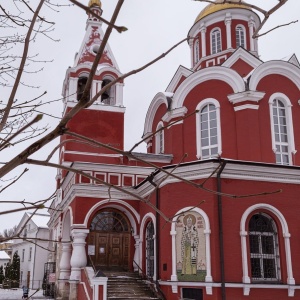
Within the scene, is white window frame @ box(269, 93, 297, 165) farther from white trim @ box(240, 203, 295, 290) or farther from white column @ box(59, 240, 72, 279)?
white column @ box(59, 240, 72, 279)

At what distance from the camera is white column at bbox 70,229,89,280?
16.0 meters

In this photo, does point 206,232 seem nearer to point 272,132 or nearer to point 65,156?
point 272,132

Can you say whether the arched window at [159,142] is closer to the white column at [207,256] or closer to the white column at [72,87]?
the white column at [72,87]

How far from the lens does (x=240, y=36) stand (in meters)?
21.3

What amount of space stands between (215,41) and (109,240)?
10.9 metres

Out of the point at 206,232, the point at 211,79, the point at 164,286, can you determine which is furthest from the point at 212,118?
the point at 164,286

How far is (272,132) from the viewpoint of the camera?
17.0 m

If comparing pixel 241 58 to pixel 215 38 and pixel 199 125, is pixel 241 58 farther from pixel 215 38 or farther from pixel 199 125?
pixel 199 125

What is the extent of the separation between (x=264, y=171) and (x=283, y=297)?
385 cm

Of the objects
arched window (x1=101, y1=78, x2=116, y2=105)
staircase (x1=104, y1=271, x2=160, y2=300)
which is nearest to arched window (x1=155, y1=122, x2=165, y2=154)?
arched window (x1=101, y1=78, x2=116, y2=105)

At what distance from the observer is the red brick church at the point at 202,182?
1355 centimetres

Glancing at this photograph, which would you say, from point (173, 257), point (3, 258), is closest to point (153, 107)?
point (173, 257)

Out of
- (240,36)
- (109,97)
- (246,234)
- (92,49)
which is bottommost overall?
(246,234)

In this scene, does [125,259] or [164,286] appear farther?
[125,259]
